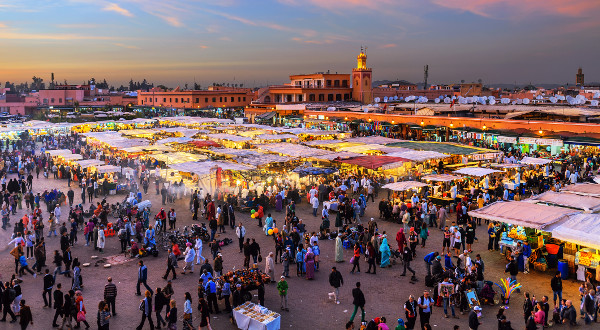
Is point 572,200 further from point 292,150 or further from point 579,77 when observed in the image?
point 579,77

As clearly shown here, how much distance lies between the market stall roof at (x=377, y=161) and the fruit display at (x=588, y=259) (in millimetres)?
9872

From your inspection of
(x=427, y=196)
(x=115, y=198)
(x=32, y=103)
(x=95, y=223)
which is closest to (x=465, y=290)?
(x=427, y=196)

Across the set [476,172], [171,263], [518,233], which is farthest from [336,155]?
[171,263]

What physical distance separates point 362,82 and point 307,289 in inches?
2231

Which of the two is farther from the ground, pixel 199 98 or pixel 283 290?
pixel 199 98

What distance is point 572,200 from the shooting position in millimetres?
14164

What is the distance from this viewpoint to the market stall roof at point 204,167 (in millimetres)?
20031

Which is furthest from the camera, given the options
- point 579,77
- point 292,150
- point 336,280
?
point 579,77

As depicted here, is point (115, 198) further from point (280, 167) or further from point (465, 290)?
point (465, 290)

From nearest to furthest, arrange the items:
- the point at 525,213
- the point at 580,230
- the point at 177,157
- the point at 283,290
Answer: the point at 283,290, the point at 580,230, the point at 525,213, the point at 177,157

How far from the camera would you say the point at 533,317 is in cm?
871

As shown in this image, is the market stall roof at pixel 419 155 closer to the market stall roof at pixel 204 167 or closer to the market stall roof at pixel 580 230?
the market stall roof at pixel 204 167

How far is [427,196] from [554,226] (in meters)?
7.32

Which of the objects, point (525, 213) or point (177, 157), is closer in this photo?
point (525, 213)
